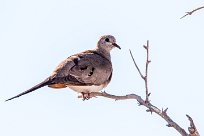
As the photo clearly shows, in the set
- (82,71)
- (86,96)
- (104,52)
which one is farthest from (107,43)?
(86,96)

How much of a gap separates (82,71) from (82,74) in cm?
9

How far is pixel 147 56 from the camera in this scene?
7.94 m

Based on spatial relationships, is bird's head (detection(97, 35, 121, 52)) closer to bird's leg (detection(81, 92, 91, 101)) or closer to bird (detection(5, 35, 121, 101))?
bird (detection(5, 35, 121, 101))

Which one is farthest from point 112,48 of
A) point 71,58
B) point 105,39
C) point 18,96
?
point 18,96

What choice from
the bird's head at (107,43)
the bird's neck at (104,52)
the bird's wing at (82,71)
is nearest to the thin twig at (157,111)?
the bird's wing at (82,71)

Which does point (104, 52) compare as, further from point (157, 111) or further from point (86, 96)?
point (157, 111)

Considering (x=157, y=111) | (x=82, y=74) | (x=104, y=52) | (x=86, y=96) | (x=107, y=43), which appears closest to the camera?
(x=157, y=111)

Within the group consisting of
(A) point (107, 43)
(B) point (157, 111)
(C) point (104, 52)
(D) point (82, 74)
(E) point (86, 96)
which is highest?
(A) point (107, 43)

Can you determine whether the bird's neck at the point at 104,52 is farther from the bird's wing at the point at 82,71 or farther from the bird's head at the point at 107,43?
the bird's wing at the point at 82,71

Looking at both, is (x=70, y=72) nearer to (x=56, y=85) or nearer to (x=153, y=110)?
(x=56, y=85)

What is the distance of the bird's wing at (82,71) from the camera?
12039 mm

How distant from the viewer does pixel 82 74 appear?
12734mm

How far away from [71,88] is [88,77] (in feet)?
1.55

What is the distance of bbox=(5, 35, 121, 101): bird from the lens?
1188 cm
